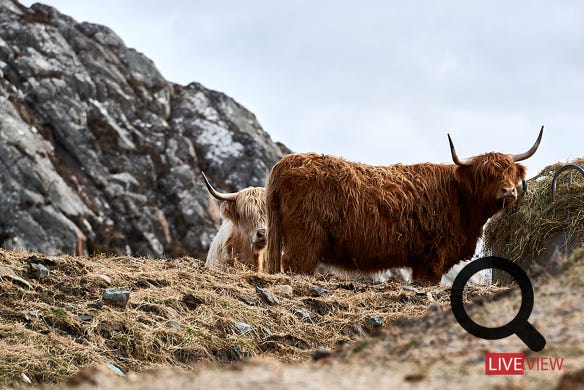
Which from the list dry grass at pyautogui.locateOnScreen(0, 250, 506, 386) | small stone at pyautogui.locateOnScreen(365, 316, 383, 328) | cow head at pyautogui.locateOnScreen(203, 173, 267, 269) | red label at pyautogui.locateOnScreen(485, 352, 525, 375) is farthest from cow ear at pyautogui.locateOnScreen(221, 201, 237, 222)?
red label at pyautogui.locateOnScreen(485, 352, 525, 375)

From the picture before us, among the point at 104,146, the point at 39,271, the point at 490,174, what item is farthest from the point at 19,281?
the point at 104,146

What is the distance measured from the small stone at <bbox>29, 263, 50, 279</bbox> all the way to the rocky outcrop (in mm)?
22388

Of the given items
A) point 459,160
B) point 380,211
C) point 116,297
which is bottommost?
point 116,297

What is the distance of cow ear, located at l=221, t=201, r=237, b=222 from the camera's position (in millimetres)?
12562

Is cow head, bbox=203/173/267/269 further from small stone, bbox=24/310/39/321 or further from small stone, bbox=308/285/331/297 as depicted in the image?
small stone, bbox=24/310/39/321

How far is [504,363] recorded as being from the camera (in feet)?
12.2

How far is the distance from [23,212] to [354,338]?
24474 mm

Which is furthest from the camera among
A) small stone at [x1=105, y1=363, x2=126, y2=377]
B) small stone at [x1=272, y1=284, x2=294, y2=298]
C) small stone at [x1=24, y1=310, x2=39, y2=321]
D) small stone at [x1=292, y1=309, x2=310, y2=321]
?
small stone at [x1=272, y1=284, x2=294, y2=298]

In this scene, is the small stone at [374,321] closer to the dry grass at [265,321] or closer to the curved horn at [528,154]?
the dry grass at [265,321]

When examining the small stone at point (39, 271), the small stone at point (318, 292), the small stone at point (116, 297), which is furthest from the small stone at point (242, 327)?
the small stone at point (39, 271)

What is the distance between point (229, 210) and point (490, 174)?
3.88 m

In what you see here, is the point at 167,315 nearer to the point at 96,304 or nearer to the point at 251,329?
the point at 96,304

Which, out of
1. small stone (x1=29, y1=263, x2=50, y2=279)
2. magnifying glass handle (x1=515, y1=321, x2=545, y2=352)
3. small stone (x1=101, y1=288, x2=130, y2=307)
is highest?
magnifying glass handle (x1=515, y1=321, x2=545, y2=352)

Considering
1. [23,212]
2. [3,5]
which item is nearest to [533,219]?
[23,212]
